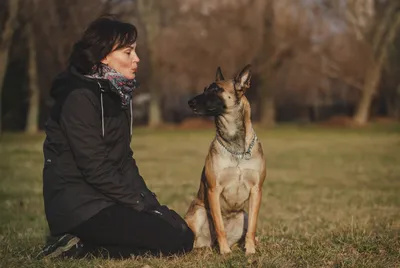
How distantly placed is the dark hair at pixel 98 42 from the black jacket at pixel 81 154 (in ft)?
0.35

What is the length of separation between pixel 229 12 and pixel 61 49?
55.4 feet

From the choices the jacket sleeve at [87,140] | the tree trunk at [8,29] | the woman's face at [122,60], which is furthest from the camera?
the tree trunk at [8,29]

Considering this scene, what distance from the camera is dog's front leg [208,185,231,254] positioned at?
474cm

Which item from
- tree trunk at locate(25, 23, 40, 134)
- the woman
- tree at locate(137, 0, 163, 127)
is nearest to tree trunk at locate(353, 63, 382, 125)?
tree at locate(137, 0, 163, 127)

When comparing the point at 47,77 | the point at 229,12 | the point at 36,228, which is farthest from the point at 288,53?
the point at 36,228

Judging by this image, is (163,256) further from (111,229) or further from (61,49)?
(61,49)

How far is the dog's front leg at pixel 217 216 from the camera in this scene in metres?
4.74

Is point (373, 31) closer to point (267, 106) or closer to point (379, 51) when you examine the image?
point (379, 51)

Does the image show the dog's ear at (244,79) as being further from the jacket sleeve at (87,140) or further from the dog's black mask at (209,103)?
the jacket sleeve at (87,140)

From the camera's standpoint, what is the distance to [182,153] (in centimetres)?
1944

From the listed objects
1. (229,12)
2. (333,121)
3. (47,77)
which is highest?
(229,12)

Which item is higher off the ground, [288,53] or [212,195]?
[288,53]

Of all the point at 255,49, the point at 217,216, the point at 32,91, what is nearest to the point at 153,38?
the point at 255,49

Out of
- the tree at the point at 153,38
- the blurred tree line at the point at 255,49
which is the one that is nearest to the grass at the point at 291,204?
the blurred tree line at the point at 255,49
